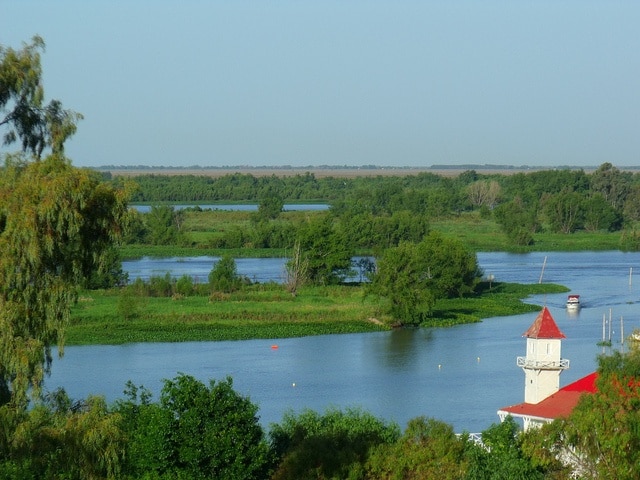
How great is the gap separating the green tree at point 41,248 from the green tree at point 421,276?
2833 centimetres

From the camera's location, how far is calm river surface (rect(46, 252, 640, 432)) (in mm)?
27391

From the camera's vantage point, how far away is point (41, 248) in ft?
41.8

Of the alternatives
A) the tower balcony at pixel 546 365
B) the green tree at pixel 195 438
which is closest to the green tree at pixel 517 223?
the tower balcony at pixel 546 365

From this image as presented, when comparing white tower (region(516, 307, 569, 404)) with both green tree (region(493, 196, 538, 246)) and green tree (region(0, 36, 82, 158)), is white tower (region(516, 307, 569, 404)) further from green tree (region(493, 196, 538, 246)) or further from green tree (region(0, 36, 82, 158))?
green tree (region(493, 196, 538, 246))

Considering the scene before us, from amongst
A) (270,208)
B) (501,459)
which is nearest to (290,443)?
(501,459)

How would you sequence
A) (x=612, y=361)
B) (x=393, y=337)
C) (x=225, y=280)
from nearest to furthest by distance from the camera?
(x=612, y=361) < (x=393, y=337) < (x=225, y=280)

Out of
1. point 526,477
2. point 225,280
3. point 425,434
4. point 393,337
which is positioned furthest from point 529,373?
point 225,280

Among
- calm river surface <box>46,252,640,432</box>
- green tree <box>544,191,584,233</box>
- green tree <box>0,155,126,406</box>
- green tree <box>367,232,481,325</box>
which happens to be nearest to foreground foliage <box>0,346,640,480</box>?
green tree <box>0,155,126,406</box>

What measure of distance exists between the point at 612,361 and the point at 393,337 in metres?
24.0

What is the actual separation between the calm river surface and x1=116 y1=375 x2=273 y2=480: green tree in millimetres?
7809

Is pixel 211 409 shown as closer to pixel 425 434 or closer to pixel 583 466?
pixel 425 434

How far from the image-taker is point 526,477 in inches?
613

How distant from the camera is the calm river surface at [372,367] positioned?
27391 millimetres

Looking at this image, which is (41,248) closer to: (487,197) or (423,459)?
(423,459)
